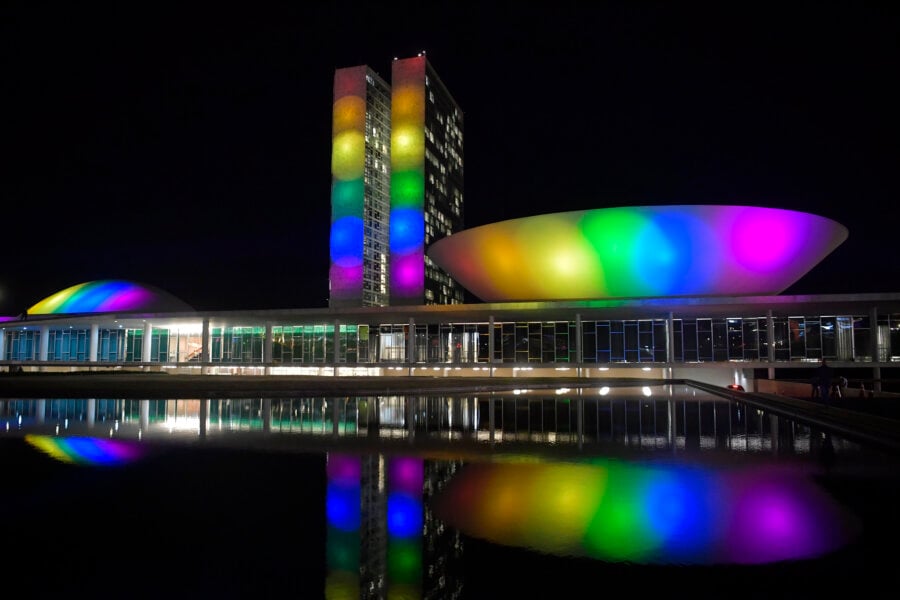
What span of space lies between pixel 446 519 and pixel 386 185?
77.3 metres

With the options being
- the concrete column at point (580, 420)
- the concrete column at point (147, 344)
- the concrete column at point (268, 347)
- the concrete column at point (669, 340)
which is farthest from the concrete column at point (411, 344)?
the concrete column at point (147, 344)

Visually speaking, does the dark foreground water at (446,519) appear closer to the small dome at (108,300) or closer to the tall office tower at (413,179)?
the small dome at (108,300)

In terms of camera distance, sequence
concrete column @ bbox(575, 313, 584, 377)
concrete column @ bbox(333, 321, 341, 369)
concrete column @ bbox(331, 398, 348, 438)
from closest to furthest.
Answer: concrete column @ bbox(331, 398, 348, 438)
concrete column @ bbox(575, 313, 584, 377)
concrete column @ bbox(333, 321, 341, 369)

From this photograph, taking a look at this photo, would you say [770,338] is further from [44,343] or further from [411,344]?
[44,343]

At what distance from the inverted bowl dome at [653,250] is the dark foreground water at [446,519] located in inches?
886

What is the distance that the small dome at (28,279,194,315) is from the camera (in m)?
60.5

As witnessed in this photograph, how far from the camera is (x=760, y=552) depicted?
485 cm

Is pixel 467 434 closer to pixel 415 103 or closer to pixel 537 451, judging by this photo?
pixel 537 451

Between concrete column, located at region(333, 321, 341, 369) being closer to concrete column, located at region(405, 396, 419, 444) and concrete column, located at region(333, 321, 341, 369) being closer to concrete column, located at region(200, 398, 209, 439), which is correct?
concrete column, located at region(405, 396, 419, 444)

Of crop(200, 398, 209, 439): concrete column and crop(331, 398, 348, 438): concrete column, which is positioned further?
crop(331, 398, 348, 438): concrete column

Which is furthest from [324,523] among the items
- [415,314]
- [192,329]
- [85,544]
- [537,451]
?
[192,329]

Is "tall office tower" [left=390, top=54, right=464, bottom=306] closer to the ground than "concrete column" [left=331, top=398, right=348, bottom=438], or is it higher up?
higher up

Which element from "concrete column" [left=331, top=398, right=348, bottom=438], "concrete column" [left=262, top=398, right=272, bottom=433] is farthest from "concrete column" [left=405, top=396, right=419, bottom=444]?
"concrete column" [left=262, top=398, right=272, bottom=433]

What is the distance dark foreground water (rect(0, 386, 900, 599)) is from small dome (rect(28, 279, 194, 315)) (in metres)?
54.1
